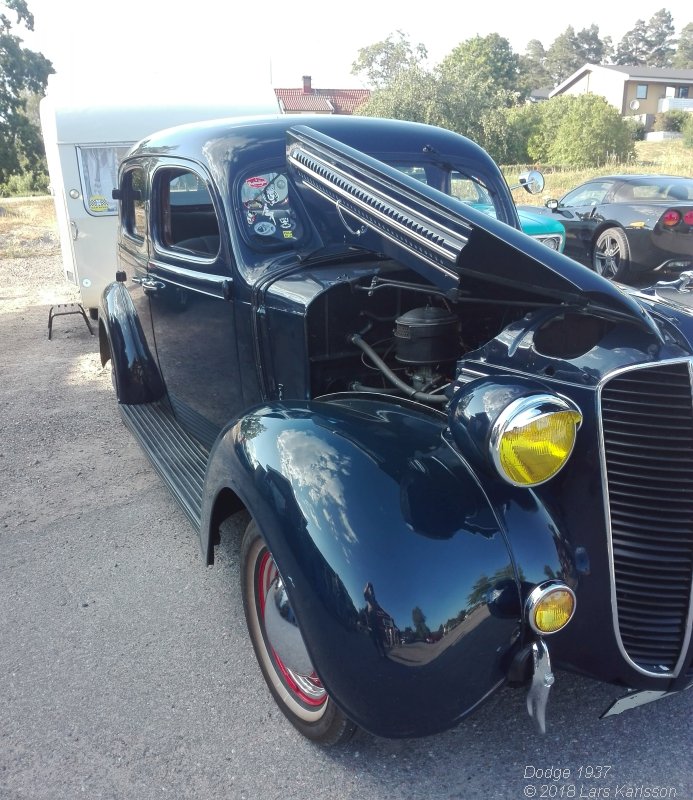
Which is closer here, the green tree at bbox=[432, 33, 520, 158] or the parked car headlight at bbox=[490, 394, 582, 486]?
the parked car headlight at bbox=[490, 394, 582, 486]

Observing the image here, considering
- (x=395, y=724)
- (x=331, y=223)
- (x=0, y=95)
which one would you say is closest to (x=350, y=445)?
(x=395, y=724)

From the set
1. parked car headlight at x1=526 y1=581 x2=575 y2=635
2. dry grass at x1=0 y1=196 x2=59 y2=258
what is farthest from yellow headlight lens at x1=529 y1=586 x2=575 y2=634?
dry grass at x1=0 y1=196 x2=59 y2=258

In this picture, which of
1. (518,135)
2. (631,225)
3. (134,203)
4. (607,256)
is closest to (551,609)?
(134,203)

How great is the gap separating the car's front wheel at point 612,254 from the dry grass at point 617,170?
9626mm

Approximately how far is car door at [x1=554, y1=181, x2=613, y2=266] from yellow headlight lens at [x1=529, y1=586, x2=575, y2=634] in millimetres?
Answer: 8653

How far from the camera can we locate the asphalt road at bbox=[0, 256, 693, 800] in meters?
2.12

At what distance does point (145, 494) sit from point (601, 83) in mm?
72456

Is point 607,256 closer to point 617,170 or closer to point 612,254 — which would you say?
point 612,254

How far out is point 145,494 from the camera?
4.13 meters

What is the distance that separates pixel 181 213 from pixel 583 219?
757 cm

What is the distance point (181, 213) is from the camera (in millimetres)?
4027

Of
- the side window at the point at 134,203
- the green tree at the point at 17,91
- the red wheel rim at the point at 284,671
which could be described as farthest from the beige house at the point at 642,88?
the red wheel rim at the point at 284,671

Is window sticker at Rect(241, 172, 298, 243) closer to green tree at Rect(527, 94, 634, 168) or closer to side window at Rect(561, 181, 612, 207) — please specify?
side window at Rect(561, 181, 612, 207)

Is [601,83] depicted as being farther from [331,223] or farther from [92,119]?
[331,223]
